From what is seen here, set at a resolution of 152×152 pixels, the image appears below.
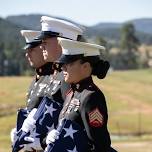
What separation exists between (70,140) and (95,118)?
0.35m

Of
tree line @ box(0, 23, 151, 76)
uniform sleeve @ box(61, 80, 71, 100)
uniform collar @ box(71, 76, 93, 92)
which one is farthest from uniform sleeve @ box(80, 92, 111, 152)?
tree line @ box(0, 23, 151, 76)

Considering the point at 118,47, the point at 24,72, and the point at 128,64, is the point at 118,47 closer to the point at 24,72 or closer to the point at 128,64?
the point at 128,64

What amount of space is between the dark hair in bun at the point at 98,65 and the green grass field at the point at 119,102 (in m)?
38.0

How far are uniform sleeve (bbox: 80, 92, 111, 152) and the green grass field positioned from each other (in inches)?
1510

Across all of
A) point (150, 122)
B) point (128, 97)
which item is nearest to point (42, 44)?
point (150, 122)

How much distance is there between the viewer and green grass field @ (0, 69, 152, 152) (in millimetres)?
49938

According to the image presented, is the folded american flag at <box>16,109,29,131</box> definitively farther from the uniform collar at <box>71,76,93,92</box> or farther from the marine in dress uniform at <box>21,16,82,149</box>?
the uniform collar at <box>71,76,93,92</box>

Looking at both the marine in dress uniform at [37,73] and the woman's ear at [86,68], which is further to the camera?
the marine in dress uniform at [37,73]

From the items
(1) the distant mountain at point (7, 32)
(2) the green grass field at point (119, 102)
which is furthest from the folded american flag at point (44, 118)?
(1) the distant mountain at point (7, 32)

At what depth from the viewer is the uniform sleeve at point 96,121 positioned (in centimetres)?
498

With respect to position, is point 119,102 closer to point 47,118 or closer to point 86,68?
point 47,118

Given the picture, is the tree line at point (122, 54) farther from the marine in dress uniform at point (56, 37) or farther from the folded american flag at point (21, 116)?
the marine in dress uniform at point (56, 37)

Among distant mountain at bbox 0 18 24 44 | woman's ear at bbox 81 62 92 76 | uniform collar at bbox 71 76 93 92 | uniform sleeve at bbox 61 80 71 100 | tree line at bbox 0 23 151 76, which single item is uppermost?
woman's ear at bbox 81 62 92 76

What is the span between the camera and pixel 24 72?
119m
